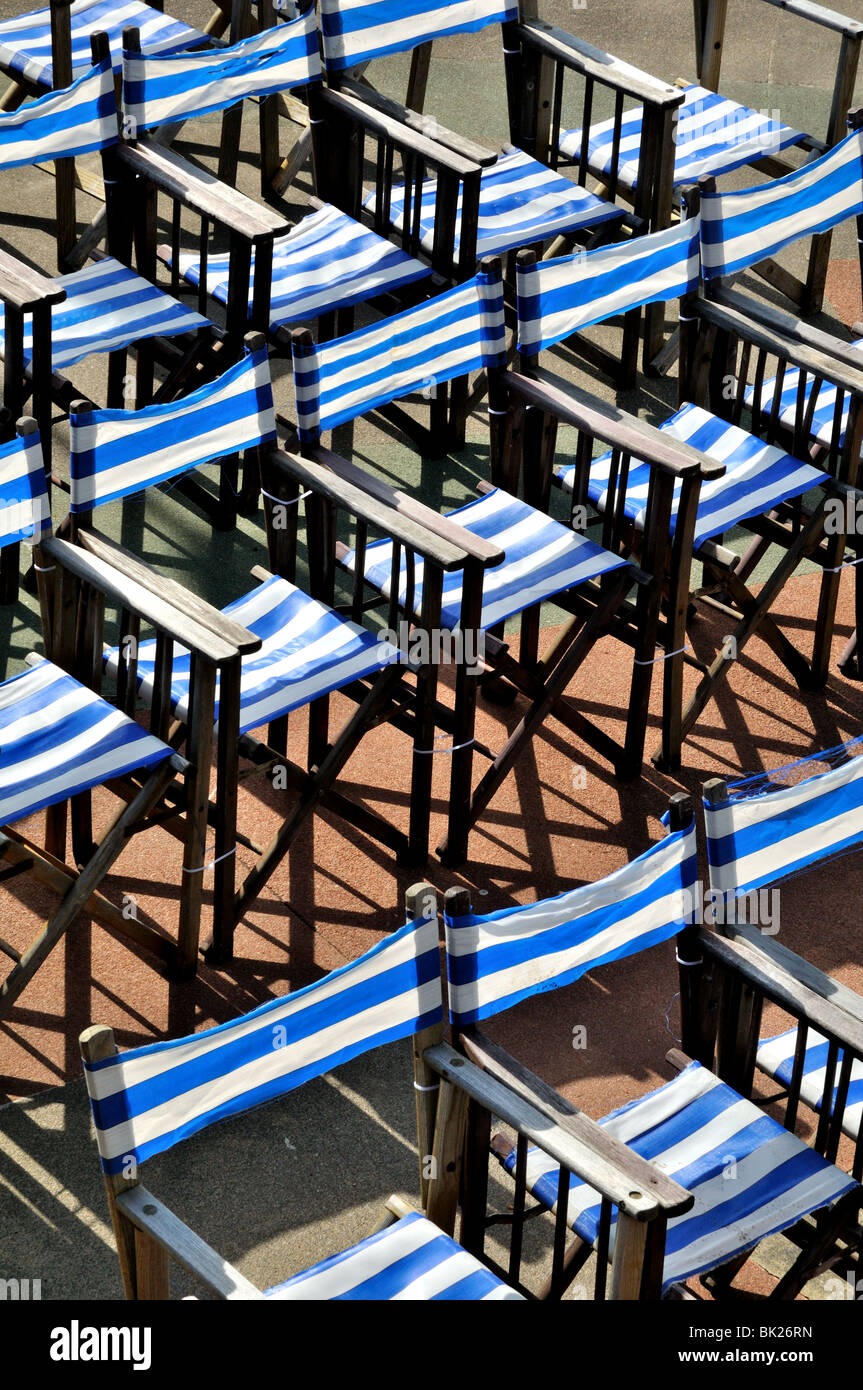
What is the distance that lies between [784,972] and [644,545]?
203 cm

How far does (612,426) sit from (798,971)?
2.04 m

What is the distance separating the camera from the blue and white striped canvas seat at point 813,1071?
4332 millimetres

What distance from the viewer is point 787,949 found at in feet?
14.0

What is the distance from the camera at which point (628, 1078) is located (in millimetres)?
5090

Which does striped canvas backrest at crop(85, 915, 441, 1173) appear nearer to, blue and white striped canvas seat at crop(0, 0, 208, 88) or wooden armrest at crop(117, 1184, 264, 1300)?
wooden armrest at crop(117, 1184, 264, 1300)

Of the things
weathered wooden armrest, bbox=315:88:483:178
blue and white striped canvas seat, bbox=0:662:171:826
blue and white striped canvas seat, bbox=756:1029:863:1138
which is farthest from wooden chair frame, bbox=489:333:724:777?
blue and white striped canvas seat, bbox=756:1029:863:1138

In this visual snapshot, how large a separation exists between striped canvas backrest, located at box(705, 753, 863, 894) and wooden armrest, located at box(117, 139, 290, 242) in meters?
2.87

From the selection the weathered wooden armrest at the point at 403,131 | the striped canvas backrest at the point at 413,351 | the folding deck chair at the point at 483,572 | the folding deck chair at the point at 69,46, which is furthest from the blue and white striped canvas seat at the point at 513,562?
the folding deck chair at the point at 69,46

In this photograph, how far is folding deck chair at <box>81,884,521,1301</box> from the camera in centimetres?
354

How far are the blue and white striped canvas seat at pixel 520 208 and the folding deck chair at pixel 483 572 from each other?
1.32 meters
